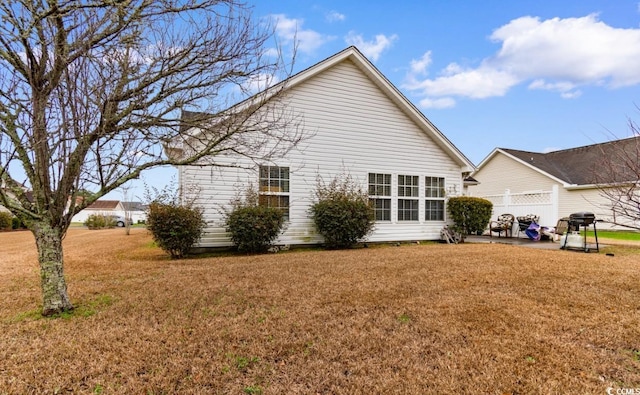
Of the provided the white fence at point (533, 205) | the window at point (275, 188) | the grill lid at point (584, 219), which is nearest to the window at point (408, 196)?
the window at point (275, 188)

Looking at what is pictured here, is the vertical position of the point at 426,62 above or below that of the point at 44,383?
above

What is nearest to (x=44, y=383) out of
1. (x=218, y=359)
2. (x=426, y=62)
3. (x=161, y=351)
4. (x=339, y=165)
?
(x=161, y=351)

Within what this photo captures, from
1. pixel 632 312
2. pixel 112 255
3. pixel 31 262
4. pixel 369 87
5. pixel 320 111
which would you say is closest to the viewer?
pixel 632 312

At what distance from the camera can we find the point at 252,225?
30.6 feet

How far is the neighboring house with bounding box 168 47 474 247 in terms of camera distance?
10000mm

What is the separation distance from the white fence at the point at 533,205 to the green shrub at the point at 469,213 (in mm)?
3454

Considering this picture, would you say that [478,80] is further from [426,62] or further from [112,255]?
[112,255]

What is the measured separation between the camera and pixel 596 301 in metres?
4.83

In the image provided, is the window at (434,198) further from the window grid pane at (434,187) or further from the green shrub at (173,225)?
the green shrub at (173,225)

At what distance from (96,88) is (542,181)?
2341 cm

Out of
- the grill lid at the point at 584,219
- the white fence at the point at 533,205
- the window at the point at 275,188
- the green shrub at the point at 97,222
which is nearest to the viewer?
the grill lid at the point at 584,219

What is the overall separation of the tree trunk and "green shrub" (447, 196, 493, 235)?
1195cm

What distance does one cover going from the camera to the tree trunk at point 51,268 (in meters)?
4.06

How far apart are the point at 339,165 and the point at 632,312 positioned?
8219 mm
